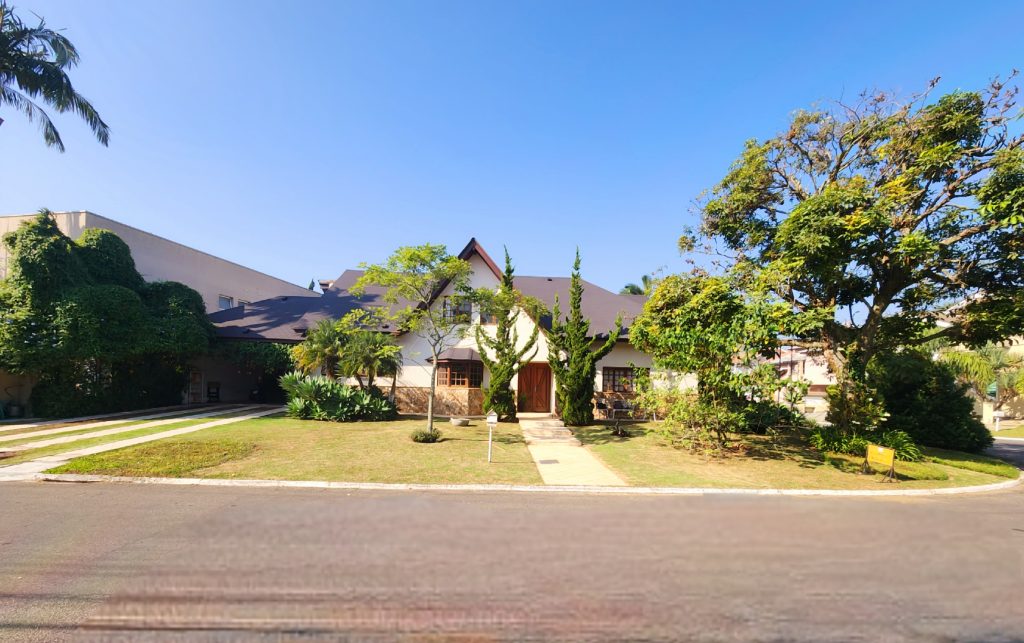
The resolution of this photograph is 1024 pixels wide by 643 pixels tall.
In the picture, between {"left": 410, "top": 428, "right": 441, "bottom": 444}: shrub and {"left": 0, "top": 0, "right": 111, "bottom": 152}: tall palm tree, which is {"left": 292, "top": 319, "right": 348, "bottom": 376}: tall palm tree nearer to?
{"left": 410, "top": 428, "right": 441, "bottom": 444}: shrub

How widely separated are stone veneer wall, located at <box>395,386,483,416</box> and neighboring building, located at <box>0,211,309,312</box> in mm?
16698

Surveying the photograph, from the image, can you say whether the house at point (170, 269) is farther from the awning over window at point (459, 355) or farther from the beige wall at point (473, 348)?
the awning over window at point (459, 355)

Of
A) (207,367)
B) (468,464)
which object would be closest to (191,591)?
(468,464)

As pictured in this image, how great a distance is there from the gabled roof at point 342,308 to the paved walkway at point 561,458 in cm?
523

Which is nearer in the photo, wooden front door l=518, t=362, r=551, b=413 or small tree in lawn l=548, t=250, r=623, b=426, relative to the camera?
small tree in lawn l=548, t=250, r=623, b=426

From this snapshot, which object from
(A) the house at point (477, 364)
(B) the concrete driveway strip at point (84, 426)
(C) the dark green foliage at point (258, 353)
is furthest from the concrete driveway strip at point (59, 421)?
(A) the house at point (477, 364)

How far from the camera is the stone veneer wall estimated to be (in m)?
17.2

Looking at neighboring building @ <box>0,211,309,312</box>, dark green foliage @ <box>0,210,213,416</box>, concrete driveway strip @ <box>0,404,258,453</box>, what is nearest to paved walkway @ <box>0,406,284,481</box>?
concrete driveway strip @ <box>0,404,258,453</box>

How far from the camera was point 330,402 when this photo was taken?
15023 mm

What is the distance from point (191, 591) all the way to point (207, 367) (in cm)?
2321

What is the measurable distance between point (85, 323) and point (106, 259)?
162 inches

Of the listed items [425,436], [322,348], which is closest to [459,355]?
[322,348]

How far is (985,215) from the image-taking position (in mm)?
9625

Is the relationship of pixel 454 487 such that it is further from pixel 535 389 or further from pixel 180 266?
pixel 180 266
